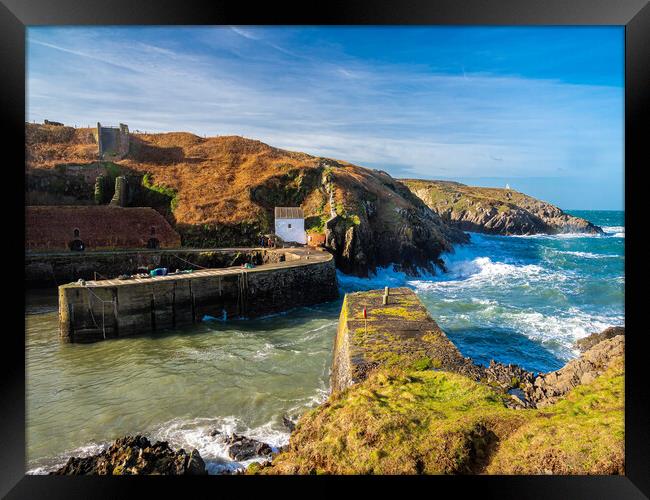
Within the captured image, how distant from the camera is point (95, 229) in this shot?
2792 centimetres

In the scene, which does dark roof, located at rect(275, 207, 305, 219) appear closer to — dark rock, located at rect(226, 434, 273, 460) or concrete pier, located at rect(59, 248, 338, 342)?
concrete pier, located at rect(59, 248, 338, 342)

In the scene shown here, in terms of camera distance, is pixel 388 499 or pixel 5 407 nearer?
pixel 388 499

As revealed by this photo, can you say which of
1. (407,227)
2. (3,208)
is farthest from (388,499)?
(407,227)

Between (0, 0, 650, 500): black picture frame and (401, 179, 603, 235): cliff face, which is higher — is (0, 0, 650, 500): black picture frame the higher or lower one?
the lower one

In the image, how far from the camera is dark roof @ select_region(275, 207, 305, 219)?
33.2m

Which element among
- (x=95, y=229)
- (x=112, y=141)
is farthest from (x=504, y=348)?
(x=112, y=141)

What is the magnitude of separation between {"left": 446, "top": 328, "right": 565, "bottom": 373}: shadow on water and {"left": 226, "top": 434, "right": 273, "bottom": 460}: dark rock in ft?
29.9

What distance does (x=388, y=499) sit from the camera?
4508mm

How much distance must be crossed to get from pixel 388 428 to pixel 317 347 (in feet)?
34.1

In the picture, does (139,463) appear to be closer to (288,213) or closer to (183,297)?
(183,297)

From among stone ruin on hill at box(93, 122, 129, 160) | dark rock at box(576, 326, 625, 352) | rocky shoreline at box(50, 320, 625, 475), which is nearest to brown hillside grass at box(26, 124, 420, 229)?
stone ruin on hill at box(93, 122, 129, 160)

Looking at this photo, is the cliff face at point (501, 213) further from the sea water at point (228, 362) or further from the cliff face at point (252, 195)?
the sea water at point (228, 362)

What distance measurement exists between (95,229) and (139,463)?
26.3 meters

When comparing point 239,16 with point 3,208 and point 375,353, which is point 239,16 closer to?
point 3,208
